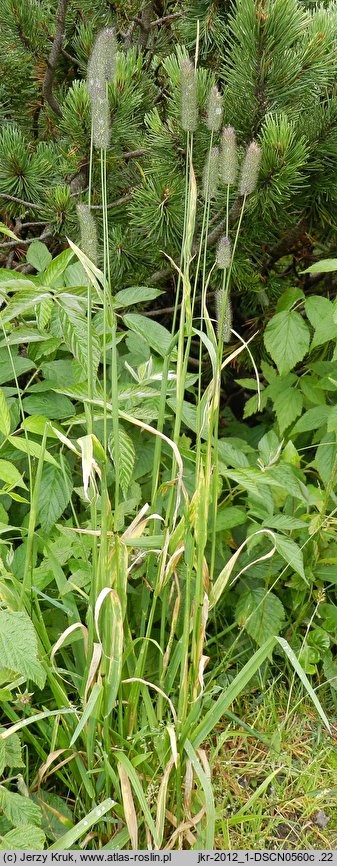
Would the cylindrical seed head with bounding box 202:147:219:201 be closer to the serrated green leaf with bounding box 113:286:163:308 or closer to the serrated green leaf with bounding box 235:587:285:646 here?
the serrated green leaf with bounding box 113:286:163:308

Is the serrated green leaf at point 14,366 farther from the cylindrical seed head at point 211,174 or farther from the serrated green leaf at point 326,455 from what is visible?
the serrated green leaf at point 326,455

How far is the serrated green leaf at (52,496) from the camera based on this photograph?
1795 mm

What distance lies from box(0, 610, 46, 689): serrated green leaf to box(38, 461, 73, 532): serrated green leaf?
1.32 ft

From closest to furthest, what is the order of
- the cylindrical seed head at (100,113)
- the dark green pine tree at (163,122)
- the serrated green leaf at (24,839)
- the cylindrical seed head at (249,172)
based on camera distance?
the cylindrical seed head at (100,113)
the serrated green leaf at (24,839)
the cylindrical seed head at (249,172)
the dark green pine tree at (163,122)

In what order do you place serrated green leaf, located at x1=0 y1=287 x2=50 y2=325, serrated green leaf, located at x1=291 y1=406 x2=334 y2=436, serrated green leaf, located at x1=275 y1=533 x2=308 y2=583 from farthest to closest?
1. serrated green leaf, located at x1=291 y1=406 x2=334 y2=436
2. serrated green leaf, located at x1=275 y1=533 x2=308 y2=583
3. serrated green leaf, located at x1=0 y1=287 x2=50 y2=325

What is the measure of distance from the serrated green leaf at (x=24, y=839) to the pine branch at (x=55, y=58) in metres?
1.69

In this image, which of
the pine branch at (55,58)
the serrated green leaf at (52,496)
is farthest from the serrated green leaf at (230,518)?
the pine branch at (55,58)

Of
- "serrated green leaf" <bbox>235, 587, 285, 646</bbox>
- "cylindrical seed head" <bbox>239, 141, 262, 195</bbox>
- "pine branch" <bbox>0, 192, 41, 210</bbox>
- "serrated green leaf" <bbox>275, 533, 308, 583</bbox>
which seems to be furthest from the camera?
"pine branch" <bbox>0, 192, 41, 210</bbox>

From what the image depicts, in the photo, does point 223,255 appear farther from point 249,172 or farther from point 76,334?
point 76,334

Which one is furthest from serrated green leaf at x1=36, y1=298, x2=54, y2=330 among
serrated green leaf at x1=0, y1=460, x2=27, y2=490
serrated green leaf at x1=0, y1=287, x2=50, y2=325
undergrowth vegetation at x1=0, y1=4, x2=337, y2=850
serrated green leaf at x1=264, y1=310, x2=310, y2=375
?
serrated green leaf at x1=264, y1=310, x2=310, y2=375

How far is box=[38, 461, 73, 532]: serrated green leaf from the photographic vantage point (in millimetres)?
1795

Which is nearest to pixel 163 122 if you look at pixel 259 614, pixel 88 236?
pixel 88 236

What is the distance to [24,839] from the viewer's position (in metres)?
1.39

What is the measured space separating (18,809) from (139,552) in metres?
0.52
